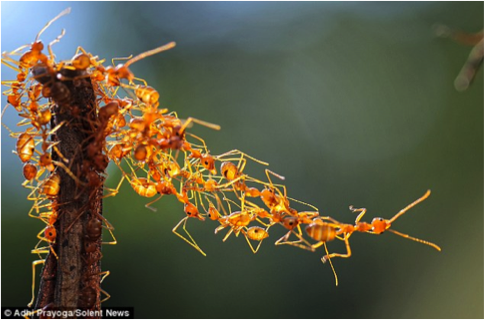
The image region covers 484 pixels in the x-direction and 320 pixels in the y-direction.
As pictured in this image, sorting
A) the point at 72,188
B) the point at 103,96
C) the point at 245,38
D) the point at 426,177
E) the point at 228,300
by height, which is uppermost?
the point at 245,38

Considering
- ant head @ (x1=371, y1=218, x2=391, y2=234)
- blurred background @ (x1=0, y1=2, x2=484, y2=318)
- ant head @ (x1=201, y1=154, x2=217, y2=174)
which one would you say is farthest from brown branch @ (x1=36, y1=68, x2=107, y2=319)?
blurred background @ (x1=0, y1=2, x2=484, y2=318)

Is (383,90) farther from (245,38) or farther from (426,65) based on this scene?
(245,38)

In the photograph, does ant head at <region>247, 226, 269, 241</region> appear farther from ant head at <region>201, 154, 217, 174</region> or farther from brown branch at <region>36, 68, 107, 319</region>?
brown branch at <region>36, 68, 107, 319</region>

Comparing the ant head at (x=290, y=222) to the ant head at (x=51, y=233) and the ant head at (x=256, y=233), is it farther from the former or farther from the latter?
the ant head at (x=51, y=233)

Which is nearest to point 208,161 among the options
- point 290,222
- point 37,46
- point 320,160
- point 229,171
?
point 229,171

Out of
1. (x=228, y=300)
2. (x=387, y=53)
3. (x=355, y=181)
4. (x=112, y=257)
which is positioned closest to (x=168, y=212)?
(x=112, y=257)

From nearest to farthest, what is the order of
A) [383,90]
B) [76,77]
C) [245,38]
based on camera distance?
[76,77] → [383,90] → [245,38]

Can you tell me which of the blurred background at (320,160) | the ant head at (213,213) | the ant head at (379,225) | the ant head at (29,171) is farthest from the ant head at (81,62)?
the blurred background at (320,160)

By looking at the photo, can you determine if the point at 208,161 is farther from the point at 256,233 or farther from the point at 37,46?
the point at 37,46
